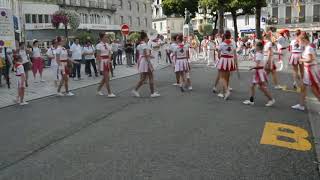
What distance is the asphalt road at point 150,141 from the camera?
5.46 metres

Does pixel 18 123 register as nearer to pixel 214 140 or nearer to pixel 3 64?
pixel 214 140

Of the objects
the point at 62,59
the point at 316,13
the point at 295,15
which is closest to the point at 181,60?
the point at 62,59

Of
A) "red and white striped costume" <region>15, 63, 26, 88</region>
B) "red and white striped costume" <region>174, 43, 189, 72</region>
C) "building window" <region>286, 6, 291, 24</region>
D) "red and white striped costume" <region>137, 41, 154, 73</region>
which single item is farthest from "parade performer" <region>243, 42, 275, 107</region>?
"building window" <region>286, 6, 291, 24</region>

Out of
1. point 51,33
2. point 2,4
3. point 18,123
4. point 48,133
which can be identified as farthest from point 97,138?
point 51,33

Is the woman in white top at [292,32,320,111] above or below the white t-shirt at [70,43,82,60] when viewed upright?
below

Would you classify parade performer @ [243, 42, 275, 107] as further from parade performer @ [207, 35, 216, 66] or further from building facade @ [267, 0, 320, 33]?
building facade @ [267, 0, 320, 33]

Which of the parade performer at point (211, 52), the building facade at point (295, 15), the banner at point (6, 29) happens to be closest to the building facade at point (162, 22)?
the building facade at point (295, 15)

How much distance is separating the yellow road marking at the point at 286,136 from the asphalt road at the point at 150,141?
5.4 inches

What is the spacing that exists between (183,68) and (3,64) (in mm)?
7835

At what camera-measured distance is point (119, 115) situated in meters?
9.50

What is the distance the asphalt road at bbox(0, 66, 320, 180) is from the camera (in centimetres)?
546

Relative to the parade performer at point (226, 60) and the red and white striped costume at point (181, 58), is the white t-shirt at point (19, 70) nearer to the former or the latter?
the red and white striped costume at point (181, 58)

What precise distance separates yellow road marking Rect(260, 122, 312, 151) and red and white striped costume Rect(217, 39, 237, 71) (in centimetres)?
339

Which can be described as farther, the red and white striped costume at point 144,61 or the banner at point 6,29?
the banner at point 6,29
